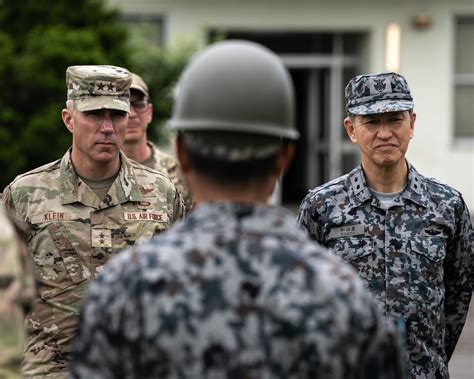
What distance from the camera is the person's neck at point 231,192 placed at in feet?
9.79

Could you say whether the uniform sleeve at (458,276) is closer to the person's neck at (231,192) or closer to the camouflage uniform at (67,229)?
the camouflage uniform at (67,229)

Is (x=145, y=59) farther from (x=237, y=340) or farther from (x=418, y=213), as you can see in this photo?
(x=237, y=340)

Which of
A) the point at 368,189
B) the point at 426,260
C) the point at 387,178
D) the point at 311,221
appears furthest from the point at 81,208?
the point at 426,260

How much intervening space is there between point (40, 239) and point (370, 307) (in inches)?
111

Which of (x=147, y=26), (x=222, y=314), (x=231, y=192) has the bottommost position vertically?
(x=222, y=314)

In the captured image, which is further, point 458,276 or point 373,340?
point 458,276

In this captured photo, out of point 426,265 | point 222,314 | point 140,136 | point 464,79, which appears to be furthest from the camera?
point 464,79

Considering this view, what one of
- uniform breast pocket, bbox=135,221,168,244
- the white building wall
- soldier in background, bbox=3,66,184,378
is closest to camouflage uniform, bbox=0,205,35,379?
soldier in background, bbox=3,66,184,378

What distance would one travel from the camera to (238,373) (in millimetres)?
2838

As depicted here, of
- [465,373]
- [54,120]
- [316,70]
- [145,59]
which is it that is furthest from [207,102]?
[316,70]

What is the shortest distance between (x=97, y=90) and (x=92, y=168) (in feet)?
1.21

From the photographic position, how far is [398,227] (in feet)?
18.5

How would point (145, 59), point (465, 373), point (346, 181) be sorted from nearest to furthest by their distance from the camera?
point (346, 181) → point (465, 373) → point (145, 59)

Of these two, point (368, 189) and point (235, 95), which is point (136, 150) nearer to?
point (368, 189)
